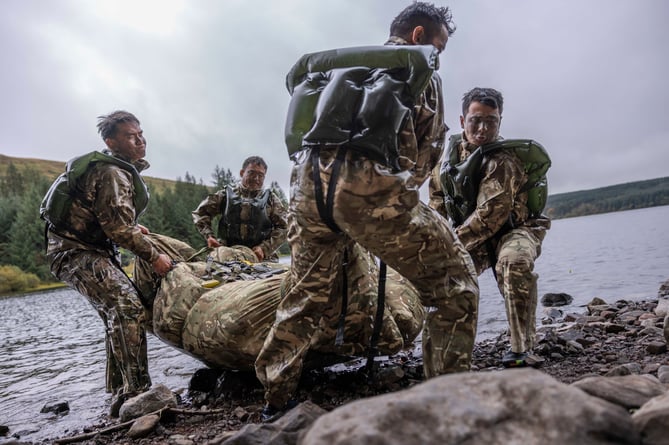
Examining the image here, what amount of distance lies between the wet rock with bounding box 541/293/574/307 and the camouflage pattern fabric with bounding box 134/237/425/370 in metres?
6.47

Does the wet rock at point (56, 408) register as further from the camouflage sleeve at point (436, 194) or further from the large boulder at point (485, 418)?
the camouflage sleeve at point (436, 194)

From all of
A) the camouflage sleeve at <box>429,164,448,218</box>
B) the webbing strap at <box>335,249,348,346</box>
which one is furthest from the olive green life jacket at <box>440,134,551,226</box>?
the webbing strap at <box>335,249,348,346</box>

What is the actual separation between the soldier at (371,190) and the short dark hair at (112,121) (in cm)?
356

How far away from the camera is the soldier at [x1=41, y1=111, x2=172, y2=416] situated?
495cm

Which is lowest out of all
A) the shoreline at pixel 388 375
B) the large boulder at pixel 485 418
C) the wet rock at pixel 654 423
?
the shoreline at pixel 388 375

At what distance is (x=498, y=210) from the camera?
16.0 ft

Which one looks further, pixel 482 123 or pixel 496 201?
pixel 482 123

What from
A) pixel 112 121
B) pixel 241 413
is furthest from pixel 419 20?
pixel 112 121

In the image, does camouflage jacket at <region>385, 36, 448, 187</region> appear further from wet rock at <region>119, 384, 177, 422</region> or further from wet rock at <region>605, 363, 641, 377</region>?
wet rock at <region>119, 384, 177, 422</region>

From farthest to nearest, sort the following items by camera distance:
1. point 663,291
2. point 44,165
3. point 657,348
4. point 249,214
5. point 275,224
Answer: point 44,165, point 275,224, point 249,214, point 663,291, point 657,348

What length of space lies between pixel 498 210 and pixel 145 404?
4391 mm

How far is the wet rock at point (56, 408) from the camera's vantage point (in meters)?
4.91

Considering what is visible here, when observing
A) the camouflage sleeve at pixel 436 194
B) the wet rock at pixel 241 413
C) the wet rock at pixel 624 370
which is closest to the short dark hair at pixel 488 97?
the camouflage sleeve at pixel 436 194

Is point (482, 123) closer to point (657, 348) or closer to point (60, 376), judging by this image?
point (657, 348)
